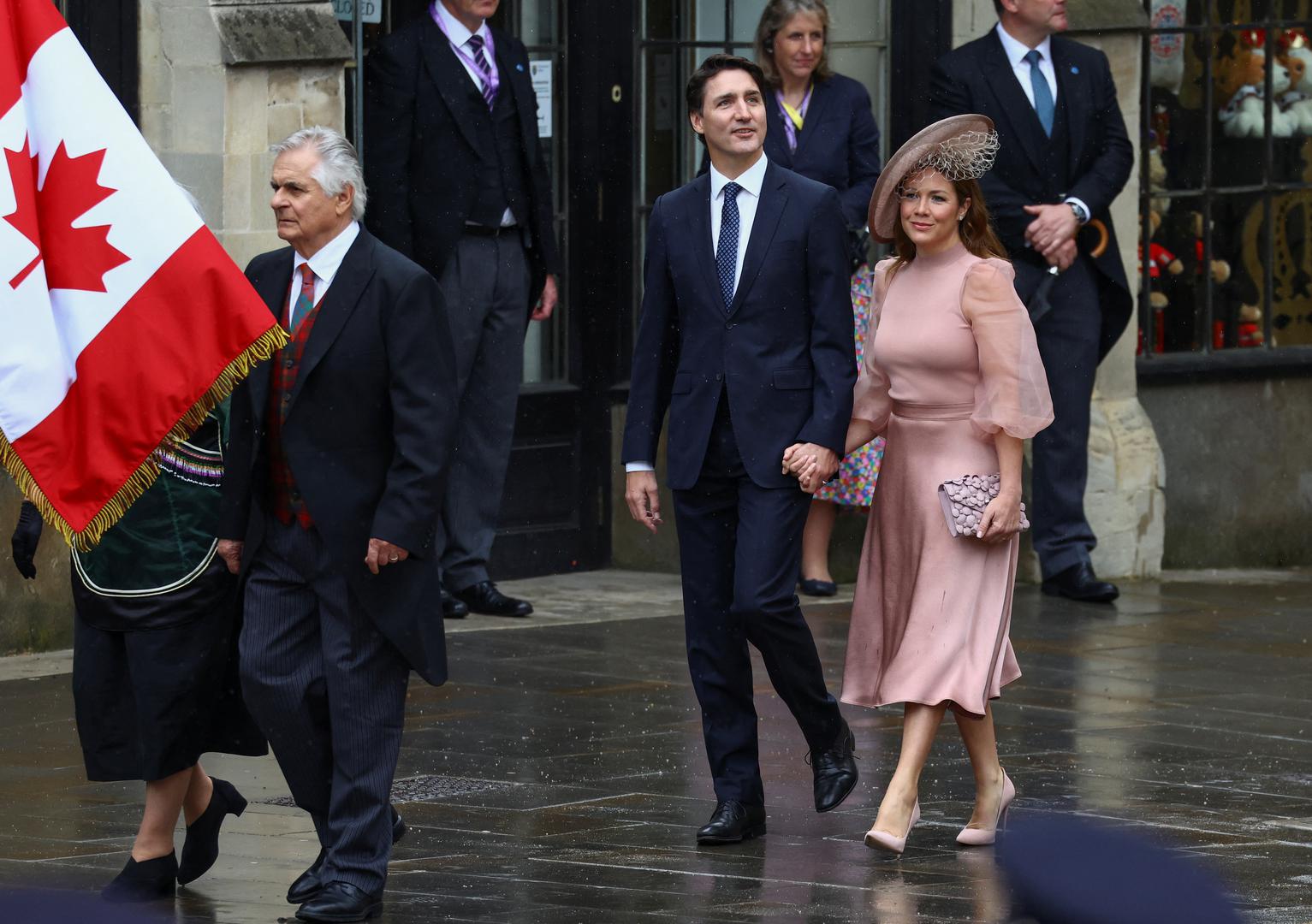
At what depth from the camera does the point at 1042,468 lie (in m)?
9.92

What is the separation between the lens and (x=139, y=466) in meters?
4.83

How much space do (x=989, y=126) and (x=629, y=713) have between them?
240cm

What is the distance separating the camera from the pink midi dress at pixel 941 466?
5.60 metres

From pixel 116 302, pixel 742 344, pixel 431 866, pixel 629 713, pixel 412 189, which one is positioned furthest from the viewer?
pixel 412 189

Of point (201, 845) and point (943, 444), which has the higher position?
point (943, 444)

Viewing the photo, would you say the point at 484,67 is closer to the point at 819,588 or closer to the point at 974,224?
the point at 819,588

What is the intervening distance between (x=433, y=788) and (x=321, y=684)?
1.25 m

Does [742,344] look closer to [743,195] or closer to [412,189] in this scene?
[743,195]

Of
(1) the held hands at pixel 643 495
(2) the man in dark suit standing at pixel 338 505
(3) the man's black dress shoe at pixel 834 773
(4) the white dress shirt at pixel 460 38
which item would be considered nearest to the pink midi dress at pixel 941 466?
(3) the man's black dress shoe at pixel 834 773

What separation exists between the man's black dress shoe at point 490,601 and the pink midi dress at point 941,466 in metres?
3.57

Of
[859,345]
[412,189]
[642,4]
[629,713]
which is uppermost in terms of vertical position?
[642,4]

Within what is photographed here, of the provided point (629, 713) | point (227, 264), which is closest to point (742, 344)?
point (227, 264)

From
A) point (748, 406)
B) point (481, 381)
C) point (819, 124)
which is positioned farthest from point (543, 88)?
point (748, 406)

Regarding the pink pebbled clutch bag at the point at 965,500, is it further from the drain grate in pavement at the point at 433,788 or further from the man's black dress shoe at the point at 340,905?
the man's black dress shoe at the point at 340,905
